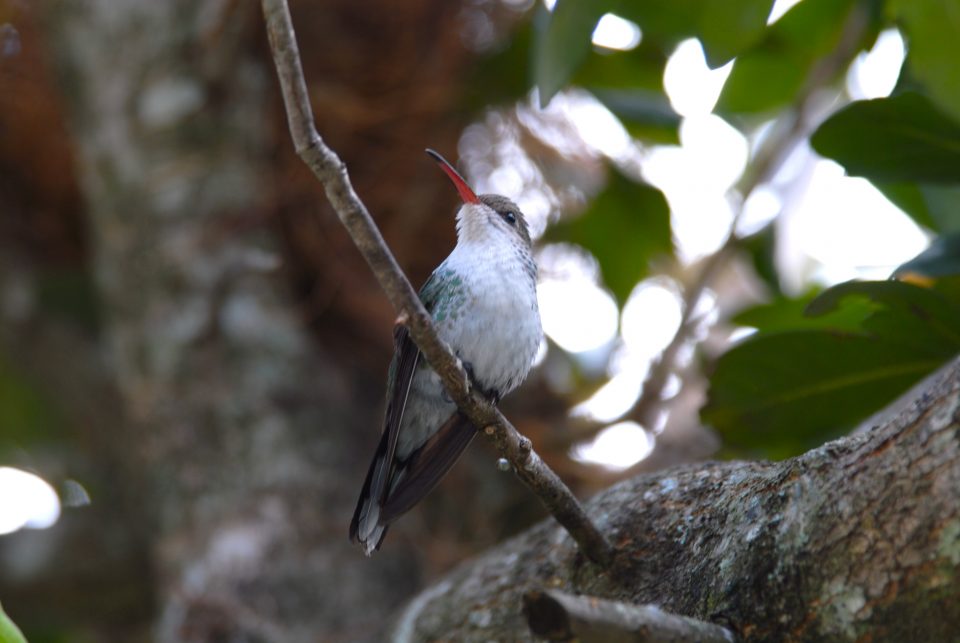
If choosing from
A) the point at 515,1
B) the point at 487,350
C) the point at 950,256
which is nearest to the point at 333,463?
the point at 487,350

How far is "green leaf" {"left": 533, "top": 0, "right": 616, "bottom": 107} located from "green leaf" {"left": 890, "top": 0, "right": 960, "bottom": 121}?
27.7 inches

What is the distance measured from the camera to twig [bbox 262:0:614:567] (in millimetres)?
1421

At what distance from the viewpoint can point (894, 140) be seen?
2318mm

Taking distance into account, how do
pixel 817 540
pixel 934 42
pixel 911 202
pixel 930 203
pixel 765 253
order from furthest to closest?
pixel 765 253 < pixel 911 202 < pixel 930 203 < pixel 934 42 < pixel 817 540

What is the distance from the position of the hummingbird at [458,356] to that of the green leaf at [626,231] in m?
1.52

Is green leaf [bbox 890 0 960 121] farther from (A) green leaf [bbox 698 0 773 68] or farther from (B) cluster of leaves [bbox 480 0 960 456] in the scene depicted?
(A) green leaf [bbox 698 0 773 68]

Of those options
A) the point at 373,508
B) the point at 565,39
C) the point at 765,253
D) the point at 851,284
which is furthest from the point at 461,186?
the point at 765,253

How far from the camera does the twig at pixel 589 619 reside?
1173 mm

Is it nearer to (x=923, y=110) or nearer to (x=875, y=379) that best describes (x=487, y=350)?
(x=875, y=379)

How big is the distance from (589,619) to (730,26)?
1.74 meters

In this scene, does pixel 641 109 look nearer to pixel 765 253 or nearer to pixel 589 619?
pixel 765 253

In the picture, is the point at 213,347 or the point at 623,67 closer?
the point at 213,347

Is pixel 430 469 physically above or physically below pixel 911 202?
below

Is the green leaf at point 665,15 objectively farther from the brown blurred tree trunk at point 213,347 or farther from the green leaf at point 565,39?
the brown blurred tree trunk at point 213,347
